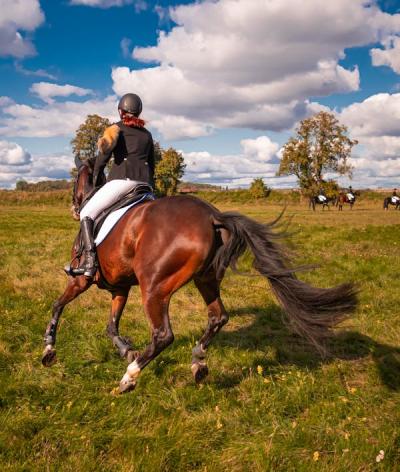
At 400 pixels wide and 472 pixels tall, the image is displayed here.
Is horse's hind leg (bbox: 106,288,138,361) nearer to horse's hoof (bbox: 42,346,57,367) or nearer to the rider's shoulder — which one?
horse's hoof (bbox: 42,346,57,367)

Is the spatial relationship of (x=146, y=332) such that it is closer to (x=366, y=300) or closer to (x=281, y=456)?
(x=281, y=456)

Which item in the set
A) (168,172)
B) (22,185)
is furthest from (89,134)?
(22,185)

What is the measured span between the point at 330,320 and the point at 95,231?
3288 mm

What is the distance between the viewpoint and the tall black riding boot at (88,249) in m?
5.39

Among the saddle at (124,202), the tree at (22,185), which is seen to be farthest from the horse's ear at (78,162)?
the tree at (22,185)

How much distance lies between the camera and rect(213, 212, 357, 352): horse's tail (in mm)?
4773

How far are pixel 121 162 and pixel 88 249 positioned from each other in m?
1.37

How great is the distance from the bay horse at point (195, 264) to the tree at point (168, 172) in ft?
224

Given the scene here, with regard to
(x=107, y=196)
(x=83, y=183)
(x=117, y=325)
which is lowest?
(x=117, y=325)

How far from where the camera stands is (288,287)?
192 inches

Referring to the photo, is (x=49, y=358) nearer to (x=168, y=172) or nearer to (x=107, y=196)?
(x=107, y=196)

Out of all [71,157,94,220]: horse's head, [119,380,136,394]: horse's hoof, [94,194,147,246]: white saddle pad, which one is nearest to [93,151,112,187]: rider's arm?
[71,157,94,220]: horse's head

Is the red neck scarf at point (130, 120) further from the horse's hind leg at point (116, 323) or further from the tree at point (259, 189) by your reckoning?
the tree at point (259, 189)

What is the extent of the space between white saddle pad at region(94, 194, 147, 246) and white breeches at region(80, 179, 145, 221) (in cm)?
22
